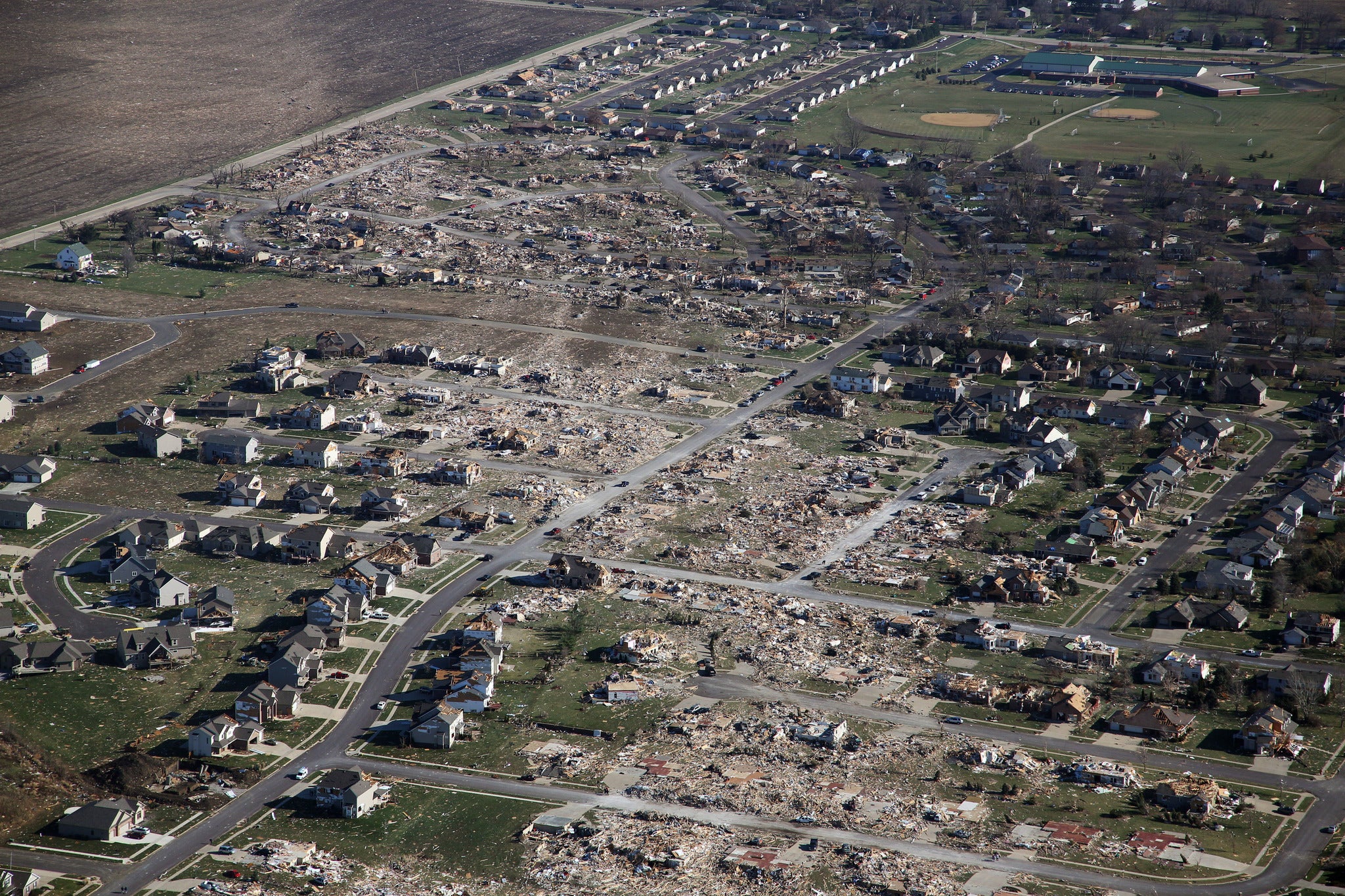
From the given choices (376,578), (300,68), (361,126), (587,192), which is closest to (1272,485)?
(376,578)

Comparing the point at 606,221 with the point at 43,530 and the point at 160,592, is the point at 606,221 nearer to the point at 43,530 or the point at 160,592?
the point at 43,530

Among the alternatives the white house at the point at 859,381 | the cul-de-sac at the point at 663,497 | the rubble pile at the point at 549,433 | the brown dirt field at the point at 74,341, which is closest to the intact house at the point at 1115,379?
the cul-de-sac at the point at 663,497

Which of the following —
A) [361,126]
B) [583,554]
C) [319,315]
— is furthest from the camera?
[361,126]

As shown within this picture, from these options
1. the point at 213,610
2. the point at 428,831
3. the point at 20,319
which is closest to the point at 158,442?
the point at 213,610

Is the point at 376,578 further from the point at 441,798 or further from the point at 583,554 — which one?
the point at 441,798

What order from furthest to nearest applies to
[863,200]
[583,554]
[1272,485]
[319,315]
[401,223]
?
[863,200]
[401,223]
[319,315]
[1272,485]
[583,554]

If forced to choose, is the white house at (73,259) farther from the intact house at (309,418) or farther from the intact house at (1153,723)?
the intact house at (1153,723)
